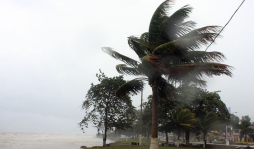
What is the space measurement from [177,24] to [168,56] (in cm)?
150

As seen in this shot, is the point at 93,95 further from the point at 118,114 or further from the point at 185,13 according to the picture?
the point at 185,13

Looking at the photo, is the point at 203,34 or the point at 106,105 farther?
the point at 106,105

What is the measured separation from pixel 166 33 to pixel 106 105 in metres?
16.5

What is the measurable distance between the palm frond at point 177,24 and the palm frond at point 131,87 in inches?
104

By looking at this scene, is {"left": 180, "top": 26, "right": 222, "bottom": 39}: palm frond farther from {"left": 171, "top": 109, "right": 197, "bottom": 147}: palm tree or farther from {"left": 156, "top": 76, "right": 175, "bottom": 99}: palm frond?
{"left": 171, "top": 109, "right": 197, "bottom": 147}: palm tree

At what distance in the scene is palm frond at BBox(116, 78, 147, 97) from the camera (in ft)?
35.8

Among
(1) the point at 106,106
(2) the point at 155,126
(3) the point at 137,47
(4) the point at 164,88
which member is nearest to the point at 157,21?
(3) the point at 137,47

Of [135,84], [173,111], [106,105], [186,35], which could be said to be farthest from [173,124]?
[186,35]

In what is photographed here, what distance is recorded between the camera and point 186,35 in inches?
361

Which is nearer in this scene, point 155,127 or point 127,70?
point 155,127

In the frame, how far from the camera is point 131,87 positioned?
11.2 meters

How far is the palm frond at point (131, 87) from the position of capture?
10.9m

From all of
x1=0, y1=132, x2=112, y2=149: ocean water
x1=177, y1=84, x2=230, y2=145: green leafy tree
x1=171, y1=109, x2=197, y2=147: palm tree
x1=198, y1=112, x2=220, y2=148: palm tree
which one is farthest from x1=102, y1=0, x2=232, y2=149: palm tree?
x1=0, y1=132, x2=112, y2=149: ocean water

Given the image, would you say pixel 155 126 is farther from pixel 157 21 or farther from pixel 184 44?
→ pixel 157 21
